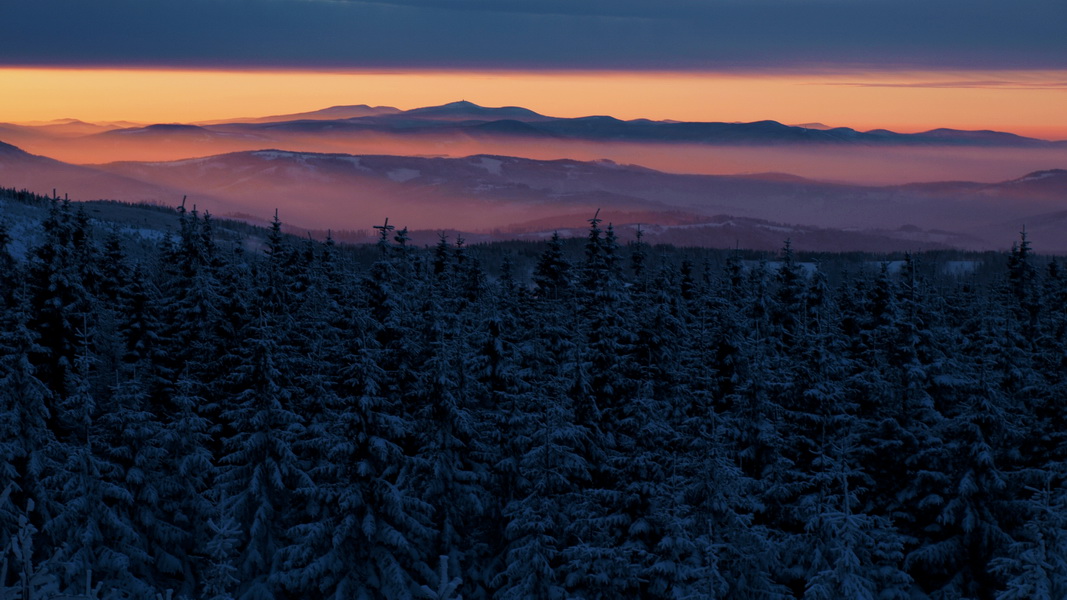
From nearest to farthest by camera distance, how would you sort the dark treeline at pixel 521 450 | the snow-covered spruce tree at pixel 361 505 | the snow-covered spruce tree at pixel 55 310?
the dark treeline at pixel 521 450
the snow-covered spruce tree at pixel 361 505
the snow-covered spruce tree at pixel 55 310

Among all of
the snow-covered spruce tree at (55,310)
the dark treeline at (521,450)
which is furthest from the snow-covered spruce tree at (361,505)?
the snow-covered spruce tree at (55,310)

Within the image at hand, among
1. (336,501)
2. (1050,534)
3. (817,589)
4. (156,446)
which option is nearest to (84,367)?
(156,446)

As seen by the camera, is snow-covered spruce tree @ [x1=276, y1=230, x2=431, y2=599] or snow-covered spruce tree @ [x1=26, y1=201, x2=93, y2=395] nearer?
snow-covered spruce tree @ [x1=276, y1=230, x2=431, y2=599]

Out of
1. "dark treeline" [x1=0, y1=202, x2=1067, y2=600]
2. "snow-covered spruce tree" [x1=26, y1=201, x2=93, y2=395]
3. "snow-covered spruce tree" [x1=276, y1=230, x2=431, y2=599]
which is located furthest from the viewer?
"snow-covered spruce tree" [x1=26, y1=201, x2=93, y2=395]

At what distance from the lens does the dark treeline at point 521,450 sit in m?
30.2

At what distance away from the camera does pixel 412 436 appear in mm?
35094

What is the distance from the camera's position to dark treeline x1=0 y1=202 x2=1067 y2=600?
30.2 metres

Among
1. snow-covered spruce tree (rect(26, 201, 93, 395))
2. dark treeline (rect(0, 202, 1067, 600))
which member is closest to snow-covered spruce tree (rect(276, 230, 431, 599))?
dark treeline (rect(0, 202, 1067, 600))

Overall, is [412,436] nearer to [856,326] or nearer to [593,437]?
[593,437]

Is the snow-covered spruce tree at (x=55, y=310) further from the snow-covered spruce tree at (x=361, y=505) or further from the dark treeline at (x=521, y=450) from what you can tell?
the snow-covered spruce tree at (x=361, y=505)

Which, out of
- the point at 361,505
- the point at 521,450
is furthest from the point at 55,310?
the point at 521,450

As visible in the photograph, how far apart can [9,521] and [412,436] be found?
13746 millimetres

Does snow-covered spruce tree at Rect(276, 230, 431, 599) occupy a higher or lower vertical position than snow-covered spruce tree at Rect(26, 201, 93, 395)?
lower

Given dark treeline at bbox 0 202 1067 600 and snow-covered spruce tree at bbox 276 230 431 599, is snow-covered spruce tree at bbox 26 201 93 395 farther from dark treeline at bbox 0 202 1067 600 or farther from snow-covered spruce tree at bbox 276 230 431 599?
snow-covered spruce tree at bbox 276 230 431 599
